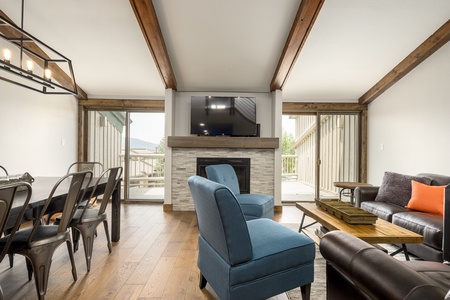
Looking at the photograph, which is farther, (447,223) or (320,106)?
(320,106)

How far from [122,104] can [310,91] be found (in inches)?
144

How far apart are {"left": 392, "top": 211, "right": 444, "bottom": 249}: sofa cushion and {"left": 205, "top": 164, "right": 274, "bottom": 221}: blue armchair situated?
1.39 meters

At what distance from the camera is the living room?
3.33m

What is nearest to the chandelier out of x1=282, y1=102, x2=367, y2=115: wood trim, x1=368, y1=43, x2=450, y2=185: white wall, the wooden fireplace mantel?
the wooden fireplace mantel

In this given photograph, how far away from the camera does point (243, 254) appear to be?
5.20 ft

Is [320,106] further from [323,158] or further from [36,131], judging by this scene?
[36,131]

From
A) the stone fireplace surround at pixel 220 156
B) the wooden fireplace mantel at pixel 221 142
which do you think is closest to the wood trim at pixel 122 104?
the wooden fireplace mantel at pixel 221 142

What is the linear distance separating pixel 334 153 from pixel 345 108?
4.91 ft

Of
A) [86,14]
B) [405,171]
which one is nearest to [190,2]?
[86,14]

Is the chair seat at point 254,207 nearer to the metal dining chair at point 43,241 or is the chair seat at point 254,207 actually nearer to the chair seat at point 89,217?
the chair seat at point 89,217

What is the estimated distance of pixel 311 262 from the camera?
5.92ft

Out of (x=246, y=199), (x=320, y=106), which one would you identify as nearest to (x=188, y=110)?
(x=246, y=199)

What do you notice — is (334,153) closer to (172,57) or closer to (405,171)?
(405,171)

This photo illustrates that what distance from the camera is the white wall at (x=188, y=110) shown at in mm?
5098
